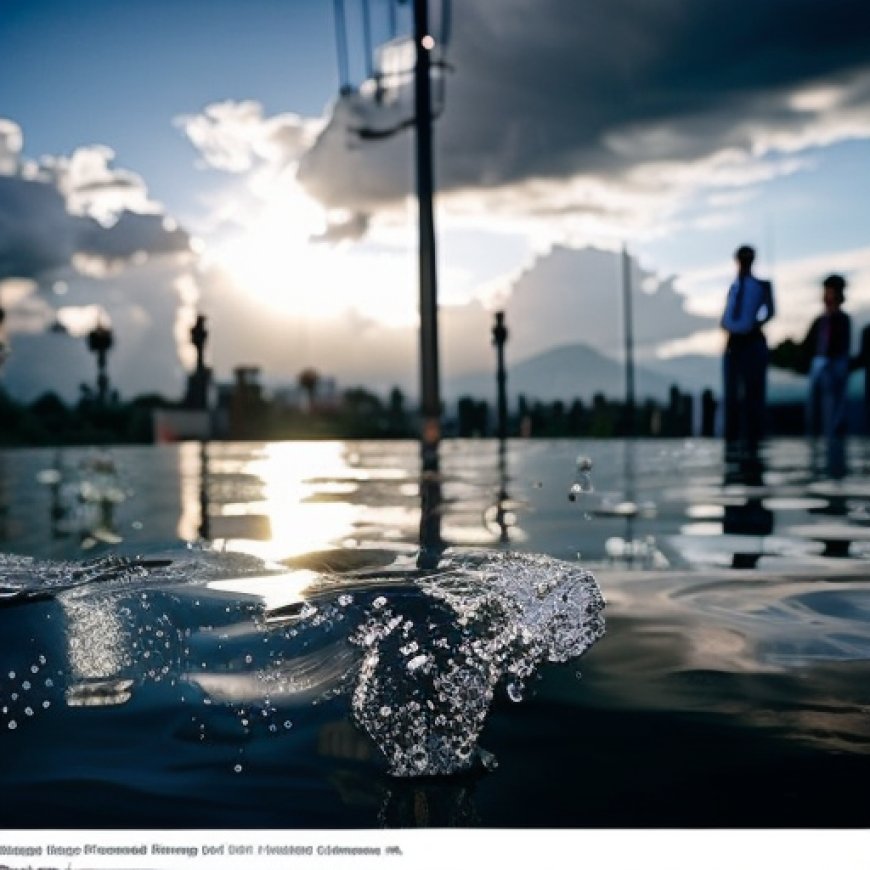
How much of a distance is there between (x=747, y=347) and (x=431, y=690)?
25.5ft

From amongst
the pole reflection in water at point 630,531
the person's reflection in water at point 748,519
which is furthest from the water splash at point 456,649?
the person's reflection in water at point 748,519

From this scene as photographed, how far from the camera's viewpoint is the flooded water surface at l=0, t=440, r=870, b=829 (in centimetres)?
116

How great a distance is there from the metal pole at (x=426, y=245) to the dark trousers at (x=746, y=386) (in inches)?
102

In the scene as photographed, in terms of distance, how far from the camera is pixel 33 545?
312 centimetres

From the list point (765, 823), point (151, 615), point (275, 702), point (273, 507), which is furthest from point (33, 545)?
point (765, 823)

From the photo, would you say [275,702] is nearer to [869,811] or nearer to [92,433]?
[869,811]

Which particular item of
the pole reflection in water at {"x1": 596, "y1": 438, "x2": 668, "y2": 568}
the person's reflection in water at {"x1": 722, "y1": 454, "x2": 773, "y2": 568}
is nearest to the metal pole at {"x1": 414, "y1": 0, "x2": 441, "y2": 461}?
the pole reflection in water at {"x1": 596, "y1": 438, "x2": 668, "y2": 568}

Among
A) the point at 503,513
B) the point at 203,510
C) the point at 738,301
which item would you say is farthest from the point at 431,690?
Answer: the point at 738,301

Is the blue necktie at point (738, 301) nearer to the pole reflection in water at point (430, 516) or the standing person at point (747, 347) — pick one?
the standing person at point (747, 347)

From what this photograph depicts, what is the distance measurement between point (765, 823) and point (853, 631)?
846 millimetres

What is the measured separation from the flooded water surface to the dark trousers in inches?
245

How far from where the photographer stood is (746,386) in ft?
29.3

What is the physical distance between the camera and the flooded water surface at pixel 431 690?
1.16 m
